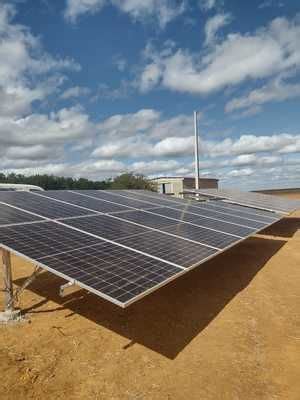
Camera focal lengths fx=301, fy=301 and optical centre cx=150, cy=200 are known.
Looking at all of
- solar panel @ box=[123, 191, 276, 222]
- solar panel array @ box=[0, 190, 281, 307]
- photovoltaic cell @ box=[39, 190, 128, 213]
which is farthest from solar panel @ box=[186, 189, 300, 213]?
photovoltaic cell @ box=[39, 190, 128, 213]

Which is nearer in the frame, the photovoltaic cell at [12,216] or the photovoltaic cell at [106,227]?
the photovoltaic cell at [12,216]

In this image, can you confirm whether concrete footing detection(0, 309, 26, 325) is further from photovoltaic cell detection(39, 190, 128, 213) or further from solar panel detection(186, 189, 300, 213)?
solar panel detection(186, 189, 300, 213)

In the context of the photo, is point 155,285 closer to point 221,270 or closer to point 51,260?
point 51,260

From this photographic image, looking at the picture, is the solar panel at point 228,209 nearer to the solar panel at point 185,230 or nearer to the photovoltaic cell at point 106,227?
the solar panel at point 185,230

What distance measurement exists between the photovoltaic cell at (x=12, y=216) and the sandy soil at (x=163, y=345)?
3271 millimetres

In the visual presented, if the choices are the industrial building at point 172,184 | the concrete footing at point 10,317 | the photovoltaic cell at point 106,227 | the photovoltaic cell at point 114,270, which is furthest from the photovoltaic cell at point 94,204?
the industrial building at point 172,184

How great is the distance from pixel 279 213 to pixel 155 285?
62.1 ft

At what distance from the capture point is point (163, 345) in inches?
327

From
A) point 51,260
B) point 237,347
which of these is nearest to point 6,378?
point 51,260

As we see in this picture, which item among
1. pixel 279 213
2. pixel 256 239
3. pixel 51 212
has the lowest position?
pixel 256 239

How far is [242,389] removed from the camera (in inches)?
257

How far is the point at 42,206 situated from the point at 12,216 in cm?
255

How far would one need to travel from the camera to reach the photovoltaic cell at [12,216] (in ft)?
31.1

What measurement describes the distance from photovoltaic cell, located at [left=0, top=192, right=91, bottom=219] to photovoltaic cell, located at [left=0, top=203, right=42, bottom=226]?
1.81ft
